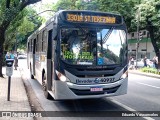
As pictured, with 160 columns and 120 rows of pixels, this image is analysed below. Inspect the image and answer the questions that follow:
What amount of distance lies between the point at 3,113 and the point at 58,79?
6.27 feet

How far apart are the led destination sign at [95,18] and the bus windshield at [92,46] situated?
0.26 meters

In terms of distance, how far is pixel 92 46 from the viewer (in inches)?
392

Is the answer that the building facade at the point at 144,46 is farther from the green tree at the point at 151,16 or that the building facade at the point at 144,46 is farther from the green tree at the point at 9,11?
the green tree at the point at 9,11

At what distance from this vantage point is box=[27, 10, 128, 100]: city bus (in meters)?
9.63

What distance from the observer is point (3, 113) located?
8.69 meters

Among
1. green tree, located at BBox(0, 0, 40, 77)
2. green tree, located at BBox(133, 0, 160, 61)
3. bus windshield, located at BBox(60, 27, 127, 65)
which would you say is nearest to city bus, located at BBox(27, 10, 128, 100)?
bus windshield, located at BBox(60, 27, 127, 65)

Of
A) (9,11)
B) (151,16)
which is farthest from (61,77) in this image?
(151,16)

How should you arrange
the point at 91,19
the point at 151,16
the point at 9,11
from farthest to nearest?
the point at 151,16 → the point at 9,11 → the point at 91,19

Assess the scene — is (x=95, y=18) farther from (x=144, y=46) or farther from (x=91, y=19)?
(x=144, y=46)

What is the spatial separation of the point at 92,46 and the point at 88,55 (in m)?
0.31

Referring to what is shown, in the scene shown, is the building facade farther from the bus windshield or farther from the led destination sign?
the bus windshield

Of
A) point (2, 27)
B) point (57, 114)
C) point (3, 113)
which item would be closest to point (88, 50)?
point (57, 114)

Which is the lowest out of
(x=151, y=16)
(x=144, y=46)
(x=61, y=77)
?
(x=61, y=77)

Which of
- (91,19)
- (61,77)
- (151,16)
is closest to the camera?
(61,77)
